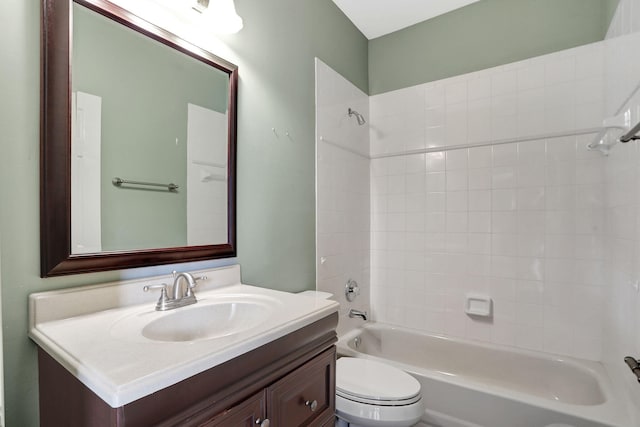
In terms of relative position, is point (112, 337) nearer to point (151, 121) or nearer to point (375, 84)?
point (151, 121)

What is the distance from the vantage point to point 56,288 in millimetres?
870

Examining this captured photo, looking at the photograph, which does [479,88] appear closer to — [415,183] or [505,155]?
[505,155]

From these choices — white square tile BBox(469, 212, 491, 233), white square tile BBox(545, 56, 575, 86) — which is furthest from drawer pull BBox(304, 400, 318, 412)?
white square tile BBox(545, 56, 575, 86)

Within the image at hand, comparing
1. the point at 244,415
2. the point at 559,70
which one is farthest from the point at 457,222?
the point at 244,415

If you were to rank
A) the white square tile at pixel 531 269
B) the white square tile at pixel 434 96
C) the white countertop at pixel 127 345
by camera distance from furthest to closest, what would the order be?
the white square tile at pixel 434 96 < the white square tile at pixel 531 269 < the white countertop at pixel 127 345

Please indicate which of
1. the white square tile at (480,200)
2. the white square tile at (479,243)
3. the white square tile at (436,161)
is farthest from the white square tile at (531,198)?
the white square tile at (436,161)

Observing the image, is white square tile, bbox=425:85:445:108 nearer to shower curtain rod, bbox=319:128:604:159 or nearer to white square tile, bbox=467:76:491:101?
white square tile, bbox=467:76:491:101

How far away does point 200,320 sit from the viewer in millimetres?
1056

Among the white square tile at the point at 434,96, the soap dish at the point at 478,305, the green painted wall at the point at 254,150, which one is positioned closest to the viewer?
the green painted wall at the point at 254,150

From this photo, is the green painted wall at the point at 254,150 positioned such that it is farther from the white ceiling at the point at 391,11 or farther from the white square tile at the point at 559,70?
the white square tile at the point at 559,70

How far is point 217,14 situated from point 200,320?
1.14 meters

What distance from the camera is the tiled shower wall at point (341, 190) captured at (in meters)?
1.99

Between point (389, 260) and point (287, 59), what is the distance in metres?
1.62

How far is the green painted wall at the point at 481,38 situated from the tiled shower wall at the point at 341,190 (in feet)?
1.24
